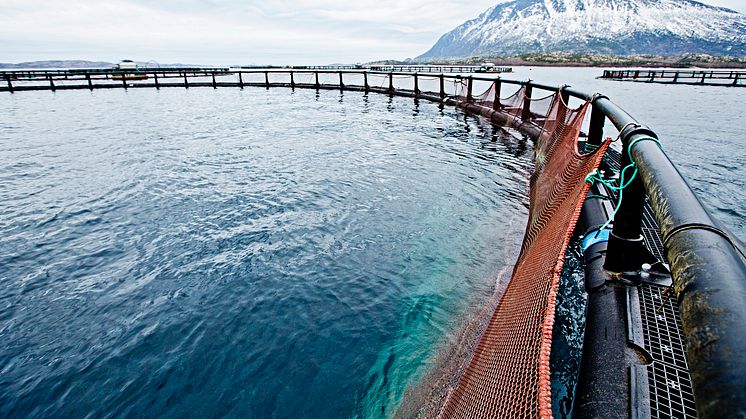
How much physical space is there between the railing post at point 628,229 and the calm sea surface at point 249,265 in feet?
7.68

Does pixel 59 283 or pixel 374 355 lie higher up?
pixel 59 283

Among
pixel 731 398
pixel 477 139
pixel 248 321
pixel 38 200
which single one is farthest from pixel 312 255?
pixel 477 139

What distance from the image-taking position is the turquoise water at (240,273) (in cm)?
429

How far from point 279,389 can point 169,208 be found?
20.5 ft

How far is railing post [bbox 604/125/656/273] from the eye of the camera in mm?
2906

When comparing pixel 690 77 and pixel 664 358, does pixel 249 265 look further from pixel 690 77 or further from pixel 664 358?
pixel 690 77

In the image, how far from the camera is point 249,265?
658 cm

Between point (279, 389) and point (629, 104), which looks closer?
point (279, 389)

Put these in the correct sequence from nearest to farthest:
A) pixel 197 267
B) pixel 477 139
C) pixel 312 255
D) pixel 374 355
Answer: pixel 374 355, pixel 197 267, pixel 312 255, pixel 477 139

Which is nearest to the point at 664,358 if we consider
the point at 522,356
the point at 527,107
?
the point at 522,356

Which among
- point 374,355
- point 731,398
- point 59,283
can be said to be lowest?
point 374,355

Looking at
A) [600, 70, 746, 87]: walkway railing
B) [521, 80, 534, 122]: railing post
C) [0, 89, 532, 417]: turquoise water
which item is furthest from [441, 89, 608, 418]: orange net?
[600, 70, 746, 87]: walkway railing

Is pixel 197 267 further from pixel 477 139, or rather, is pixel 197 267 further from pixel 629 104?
pixel 629 104

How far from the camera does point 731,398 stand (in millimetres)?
749
